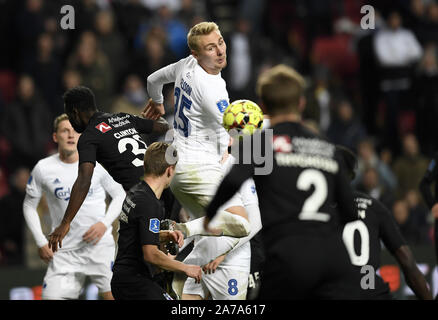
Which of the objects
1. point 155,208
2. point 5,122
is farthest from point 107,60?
point 155,208

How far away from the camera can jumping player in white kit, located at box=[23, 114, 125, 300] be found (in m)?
9.64

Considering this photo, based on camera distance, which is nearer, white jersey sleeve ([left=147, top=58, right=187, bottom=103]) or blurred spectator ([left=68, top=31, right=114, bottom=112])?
white jersey sleeve ([left=147, top=58, right=187, bottom=103])

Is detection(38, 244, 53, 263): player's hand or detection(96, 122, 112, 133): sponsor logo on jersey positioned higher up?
detection(96, 122, 112, 133): sponsor logo on jersey

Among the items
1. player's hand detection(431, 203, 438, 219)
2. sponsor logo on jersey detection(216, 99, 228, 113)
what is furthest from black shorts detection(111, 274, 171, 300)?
player's hand detection(431, 203, 438, 219)

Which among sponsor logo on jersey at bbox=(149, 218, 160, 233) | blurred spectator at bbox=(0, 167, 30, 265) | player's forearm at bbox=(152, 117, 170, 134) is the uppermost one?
player's forearm at bbox=(152, 117, 170, 134)

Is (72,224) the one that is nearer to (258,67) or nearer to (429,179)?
(429,179)

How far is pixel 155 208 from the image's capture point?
23.7 feet

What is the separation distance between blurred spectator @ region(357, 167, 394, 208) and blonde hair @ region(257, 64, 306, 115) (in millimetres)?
8783

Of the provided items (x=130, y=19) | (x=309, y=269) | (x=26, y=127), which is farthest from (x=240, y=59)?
(x=309, y=269)

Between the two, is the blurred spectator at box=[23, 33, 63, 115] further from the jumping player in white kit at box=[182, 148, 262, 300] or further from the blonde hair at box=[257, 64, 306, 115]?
the blonde hair at box=[257, 64, 306, 115]

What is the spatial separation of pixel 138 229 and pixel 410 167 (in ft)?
31.4
